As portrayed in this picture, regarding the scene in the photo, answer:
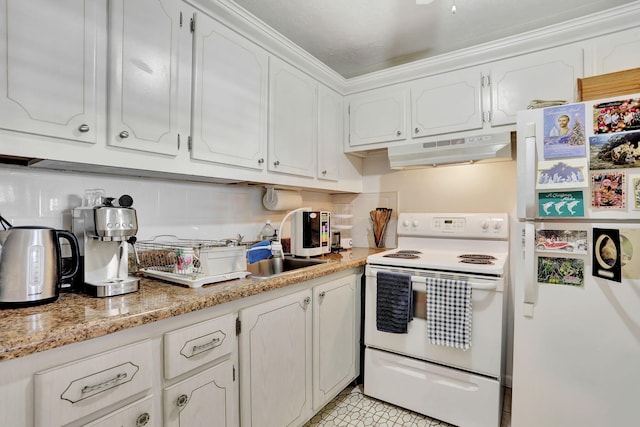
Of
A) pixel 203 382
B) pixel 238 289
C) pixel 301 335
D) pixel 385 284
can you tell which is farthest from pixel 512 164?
pixel 203 382

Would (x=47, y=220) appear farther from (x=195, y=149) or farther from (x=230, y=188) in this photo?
(x=230, y=188)

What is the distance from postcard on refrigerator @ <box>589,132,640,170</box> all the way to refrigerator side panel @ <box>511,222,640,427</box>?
25 cm

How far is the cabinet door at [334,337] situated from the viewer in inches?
69.2

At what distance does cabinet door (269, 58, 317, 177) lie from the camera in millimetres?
1911

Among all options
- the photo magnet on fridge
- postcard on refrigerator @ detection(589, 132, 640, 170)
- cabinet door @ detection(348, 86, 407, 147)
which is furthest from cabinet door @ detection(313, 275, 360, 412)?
postcard on refrigerator @ detection(589, 132, 640, 170)

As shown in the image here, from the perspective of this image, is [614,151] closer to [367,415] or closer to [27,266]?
[367,415]

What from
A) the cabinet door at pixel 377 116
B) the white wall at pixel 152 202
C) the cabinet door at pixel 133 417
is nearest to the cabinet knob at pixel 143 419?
the cabinet door at pixel 133 417

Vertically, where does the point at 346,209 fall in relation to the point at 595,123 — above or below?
below

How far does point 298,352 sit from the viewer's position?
1613 millimetres

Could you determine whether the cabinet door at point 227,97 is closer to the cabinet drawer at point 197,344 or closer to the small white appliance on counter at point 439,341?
the cabinet drawer at point 197,344

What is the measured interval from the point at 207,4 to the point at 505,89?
5.70 ft

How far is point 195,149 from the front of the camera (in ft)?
4.89

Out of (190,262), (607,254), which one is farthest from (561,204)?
(190,262)

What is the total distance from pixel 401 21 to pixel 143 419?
217 centimetres
